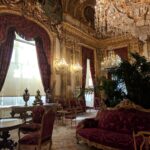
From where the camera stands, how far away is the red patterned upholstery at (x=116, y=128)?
3801 millimetres

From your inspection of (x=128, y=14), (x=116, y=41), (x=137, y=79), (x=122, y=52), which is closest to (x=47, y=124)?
(x=137, y=79)

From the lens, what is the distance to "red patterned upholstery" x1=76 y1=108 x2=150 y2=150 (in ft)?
12.5

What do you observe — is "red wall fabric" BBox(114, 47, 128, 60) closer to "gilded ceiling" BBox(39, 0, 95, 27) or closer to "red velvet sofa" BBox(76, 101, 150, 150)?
"gilded ceiling" BBox(39, 0, 95, 27)

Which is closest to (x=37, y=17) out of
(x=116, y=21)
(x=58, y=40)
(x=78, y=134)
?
(x=58, y=40)

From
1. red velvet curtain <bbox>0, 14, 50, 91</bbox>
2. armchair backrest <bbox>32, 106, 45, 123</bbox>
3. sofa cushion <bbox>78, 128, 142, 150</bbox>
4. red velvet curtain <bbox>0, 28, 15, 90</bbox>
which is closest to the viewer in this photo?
sofa cushion <bbox>78, 128, 142, 150</bbox>

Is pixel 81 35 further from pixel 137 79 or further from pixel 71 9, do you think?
pixel 137 79

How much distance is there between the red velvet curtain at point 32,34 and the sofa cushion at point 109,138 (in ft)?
11.9

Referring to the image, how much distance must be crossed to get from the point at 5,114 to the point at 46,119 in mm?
4076

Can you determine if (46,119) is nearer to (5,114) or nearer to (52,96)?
(5,114)

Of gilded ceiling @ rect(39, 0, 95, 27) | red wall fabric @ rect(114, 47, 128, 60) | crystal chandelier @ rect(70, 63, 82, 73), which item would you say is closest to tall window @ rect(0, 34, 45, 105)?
gilded ceiling @ rect(39, 0, 95, 27)

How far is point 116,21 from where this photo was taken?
6469 millimetres

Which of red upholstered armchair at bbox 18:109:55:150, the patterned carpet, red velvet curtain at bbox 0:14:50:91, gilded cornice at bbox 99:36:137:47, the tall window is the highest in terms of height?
gilded cornice at bbox 99:36:137:47

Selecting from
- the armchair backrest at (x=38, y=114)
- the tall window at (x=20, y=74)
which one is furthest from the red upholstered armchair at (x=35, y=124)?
the tall window at (x=20, y=74)

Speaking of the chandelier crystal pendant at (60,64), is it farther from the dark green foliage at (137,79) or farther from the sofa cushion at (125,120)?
the sofa cushion at (125,120)
